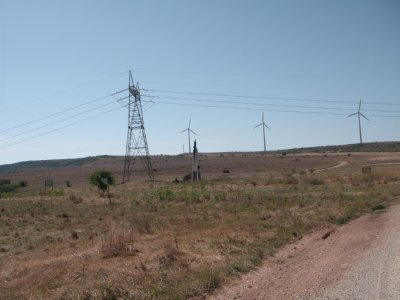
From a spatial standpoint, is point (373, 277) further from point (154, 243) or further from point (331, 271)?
point (154, 243)

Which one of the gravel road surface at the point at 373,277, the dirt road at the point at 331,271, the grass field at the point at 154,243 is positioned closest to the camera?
the gravel road surface at the point at 373,277

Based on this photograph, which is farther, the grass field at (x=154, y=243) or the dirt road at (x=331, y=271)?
the grass field at (x=154, y=243)

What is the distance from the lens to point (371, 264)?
36.7 feet

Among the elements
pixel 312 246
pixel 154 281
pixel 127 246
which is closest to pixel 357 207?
pixel 312 246

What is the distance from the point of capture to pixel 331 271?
10.9m

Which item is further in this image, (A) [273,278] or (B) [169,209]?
(B) [169,209]

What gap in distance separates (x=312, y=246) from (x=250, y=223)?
6059 millimetres

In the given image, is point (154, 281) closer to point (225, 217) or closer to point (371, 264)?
point (371, 264)

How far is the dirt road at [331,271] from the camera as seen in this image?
9188 mm

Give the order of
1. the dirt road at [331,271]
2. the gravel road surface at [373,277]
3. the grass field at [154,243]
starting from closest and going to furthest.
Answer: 1. the gravel road surface at [373,277]
2. the dirt road at [331,271]
3. the grass field at [154,243]

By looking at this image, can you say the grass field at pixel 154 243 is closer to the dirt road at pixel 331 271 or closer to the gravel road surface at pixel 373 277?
the dirt road at pixel 331 271

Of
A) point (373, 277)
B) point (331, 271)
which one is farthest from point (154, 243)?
point (373, 277)

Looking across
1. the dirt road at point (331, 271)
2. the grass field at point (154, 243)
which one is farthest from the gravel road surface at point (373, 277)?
the grass field at point (154, 243)

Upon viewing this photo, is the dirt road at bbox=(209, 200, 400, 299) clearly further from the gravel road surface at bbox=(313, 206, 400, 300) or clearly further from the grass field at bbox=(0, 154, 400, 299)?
the grass field at bbox=(0, 154, 400, 299)
